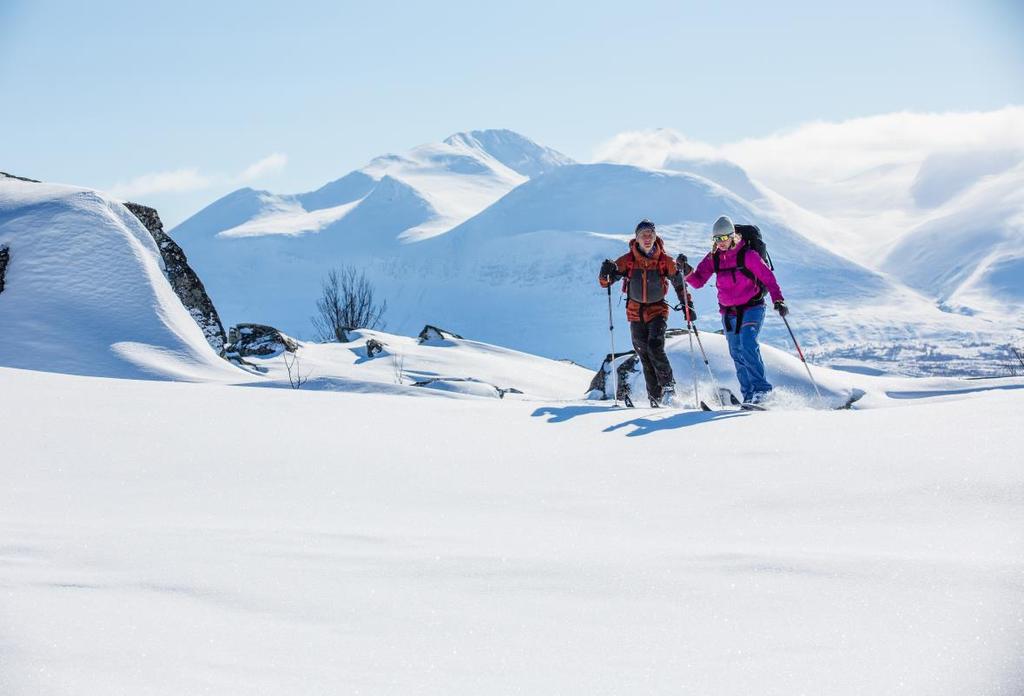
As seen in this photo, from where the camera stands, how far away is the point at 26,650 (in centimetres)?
207

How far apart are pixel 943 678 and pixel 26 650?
2183 millimetres

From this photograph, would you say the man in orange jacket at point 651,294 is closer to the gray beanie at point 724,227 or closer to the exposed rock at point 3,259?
the gray beanie at point 724,227

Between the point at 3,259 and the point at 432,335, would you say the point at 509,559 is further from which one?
the point at 432,335

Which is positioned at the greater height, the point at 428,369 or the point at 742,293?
the point at 742,293

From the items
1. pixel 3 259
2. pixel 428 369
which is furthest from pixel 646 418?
pixel 428 369

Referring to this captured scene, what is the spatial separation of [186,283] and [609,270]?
291 inches

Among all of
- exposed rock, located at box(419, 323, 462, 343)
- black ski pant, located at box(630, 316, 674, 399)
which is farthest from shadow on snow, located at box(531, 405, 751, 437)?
exposed rock, located at box(419, 323, 462, 343)

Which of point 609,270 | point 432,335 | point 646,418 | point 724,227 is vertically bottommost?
point 646,418

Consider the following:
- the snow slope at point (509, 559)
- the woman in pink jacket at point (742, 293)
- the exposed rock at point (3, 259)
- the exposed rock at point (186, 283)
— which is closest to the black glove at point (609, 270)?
the woman in pink jacket at point (742, 293)

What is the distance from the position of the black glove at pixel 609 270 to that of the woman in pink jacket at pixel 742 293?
897mm

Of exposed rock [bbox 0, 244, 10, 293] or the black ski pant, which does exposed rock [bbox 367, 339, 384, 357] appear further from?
the black ski pant

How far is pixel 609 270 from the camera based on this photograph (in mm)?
9141

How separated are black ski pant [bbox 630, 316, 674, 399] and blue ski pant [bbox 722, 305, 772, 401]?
2.33 ft

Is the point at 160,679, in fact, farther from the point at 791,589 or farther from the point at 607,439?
the point at 607,439
